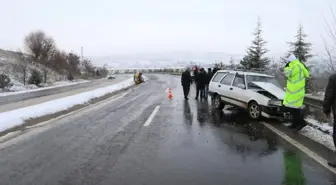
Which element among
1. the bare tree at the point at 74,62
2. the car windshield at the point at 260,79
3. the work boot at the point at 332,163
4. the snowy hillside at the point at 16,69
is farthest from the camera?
the bare tree at the point at 74,62

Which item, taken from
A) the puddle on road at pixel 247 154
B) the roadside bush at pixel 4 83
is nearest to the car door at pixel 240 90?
the puddle on road at pixel 247 154

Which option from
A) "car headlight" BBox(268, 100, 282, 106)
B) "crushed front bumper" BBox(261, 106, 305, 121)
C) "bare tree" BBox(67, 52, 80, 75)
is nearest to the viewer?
"crushed front bumper" BBox(261, 106, 305, 121)

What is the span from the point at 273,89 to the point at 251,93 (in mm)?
706

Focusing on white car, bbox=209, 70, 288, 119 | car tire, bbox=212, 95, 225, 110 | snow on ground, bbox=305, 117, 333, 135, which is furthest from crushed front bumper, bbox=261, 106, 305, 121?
car tire, bbox=212, 95, 225, 110

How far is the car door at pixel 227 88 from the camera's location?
12.7m

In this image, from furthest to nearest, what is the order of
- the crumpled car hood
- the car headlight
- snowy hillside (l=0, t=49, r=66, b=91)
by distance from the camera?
1. snowy hillside (l=0, t=49, r=66, b=91)
2. the crumpled car hood
3. the car headlight

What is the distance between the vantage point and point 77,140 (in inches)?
301

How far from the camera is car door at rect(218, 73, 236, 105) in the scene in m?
12.7

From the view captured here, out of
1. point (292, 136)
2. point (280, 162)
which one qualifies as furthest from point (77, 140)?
point (292, 136)

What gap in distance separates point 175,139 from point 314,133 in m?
3.57

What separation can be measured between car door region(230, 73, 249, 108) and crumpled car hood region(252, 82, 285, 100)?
520 mm

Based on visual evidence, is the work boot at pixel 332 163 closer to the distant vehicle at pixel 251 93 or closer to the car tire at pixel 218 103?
the distant vehicle at pixel 251 93

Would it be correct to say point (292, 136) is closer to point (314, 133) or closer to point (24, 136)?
point (314, 133)

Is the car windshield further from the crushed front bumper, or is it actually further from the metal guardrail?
the crushed front bumper
